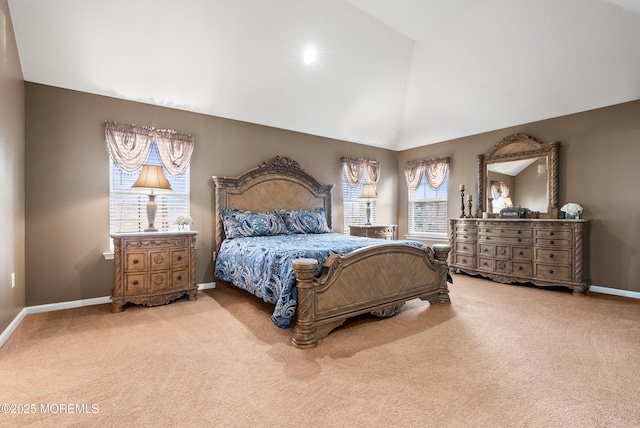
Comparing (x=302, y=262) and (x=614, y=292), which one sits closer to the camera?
(x=302, y=262)

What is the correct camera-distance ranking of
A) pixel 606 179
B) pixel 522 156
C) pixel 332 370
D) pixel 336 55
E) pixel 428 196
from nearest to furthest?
1. pixel 332 370
2. pixel 606 179
3. pixel 336 55
4. pixel 522 156
5. pixel 428 196

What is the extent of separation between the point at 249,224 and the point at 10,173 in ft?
7.78

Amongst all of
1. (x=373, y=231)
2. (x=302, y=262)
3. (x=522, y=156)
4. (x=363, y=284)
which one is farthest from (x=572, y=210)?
(x=302, y=262)

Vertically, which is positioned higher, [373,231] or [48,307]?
[373,231]

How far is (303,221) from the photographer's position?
475cm

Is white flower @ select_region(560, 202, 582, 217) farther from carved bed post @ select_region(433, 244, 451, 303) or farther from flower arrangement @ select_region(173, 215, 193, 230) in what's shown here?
flower arrangement @ select_region(173, 215, 193, 230)

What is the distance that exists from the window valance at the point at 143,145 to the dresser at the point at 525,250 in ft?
14.3

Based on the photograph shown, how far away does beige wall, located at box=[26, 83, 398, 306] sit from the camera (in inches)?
132

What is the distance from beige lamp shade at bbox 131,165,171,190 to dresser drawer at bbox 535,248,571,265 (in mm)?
4930

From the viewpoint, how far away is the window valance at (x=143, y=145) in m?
3.73

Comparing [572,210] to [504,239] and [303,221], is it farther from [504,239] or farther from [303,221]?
[303,221]

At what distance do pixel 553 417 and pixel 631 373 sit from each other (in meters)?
0.94

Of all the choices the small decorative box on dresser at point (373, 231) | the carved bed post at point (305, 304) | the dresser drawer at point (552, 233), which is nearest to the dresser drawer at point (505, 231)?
the dresser drawer at point (552, 233)

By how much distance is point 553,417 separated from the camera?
160 centimetres
